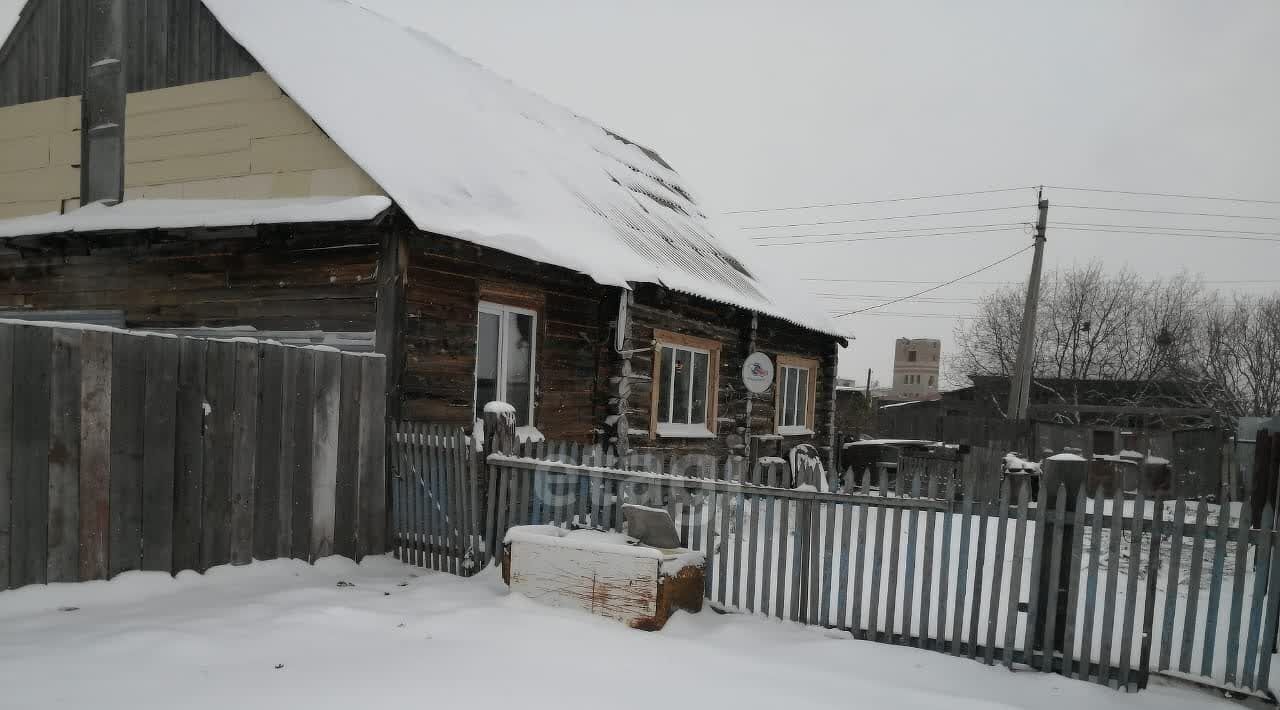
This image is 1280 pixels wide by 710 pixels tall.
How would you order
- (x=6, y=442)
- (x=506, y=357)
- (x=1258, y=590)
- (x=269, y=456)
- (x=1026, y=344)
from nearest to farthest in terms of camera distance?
1. (x=6, y=442)
2. (x=1258, y=590)
3. (x=269, y=456)
4. (x=506, y=357)
5. (x=1026, y=344)

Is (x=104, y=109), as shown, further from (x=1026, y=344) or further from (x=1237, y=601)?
(x=1026, y=344)

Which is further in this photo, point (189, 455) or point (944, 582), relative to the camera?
point (189, 455)

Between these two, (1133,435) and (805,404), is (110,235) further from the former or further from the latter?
(1133,435)

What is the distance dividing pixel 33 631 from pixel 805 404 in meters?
15.6

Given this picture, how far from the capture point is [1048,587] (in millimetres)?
5062

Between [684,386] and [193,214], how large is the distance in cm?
749

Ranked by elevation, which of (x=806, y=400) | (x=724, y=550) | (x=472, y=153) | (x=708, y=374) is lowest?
(x=806, y=400)

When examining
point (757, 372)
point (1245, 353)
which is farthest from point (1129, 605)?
point (1245, 353)

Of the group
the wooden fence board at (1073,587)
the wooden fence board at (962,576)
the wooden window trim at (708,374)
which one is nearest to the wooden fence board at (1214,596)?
the wooden fence board at (1073,587)

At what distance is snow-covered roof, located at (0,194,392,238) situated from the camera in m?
7.13

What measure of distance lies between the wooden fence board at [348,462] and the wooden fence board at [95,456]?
5.80 ft

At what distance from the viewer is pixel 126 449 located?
5.09 metres

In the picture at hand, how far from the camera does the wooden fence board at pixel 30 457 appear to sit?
14.9 feet

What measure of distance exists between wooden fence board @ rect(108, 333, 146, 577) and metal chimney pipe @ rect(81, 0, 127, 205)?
193 inches
